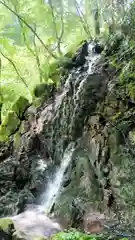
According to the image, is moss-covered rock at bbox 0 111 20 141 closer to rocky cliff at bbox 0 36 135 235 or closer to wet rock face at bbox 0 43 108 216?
rocky cliff at bbox 0 36 135 235

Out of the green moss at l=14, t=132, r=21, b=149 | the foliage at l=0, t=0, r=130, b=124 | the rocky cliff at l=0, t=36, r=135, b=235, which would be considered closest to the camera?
the rocky cliff at l=0, t=36, r=135, b=235

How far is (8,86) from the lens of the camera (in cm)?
1163

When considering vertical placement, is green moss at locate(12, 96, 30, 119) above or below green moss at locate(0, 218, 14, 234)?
above

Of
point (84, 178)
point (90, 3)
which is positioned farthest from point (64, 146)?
point (90, 3)

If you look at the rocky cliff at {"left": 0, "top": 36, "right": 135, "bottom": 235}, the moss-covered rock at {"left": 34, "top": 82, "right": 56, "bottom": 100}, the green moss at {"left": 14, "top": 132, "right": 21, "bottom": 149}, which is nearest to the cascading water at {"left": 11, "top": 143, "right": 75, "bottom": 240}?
the rocky cliff at {"left": 0, "top": 36, "right": 135, "bottom": 235}

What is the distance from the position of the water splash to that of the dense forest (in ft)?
0.11

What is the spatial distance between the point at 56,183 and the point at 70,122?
1.50 metres

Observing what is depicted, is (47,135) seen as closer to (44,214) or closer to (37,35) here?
(44,214)

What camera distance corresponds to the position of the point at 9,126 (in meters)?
9.58

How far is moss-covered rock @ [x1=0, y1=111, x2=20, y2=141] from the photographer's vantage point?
31.0ft

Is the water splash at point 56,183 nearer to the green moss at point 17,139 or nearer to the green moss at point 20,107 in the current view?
the green moss at point 17,139

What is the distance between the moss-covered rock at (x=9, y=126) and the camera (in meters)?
9.44

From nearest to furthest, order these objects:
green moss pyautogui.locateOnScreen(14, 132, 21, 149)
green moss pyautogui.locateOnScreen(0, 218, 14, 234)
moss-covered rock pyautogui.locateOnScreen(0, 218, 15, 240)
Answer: moss-covered rock pyautogui.locateOnScreen(0, 218, 15, 240) → green moss pyautogui.locateOnScreen(0, 218, 14, 234) → green moss pyautogui.locateOnScreen(14, 132, 21, 149)

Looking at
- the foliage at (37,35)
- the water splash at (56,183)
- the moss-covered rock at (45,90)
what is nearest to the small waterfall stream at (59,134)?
the water splash at (56,183)
